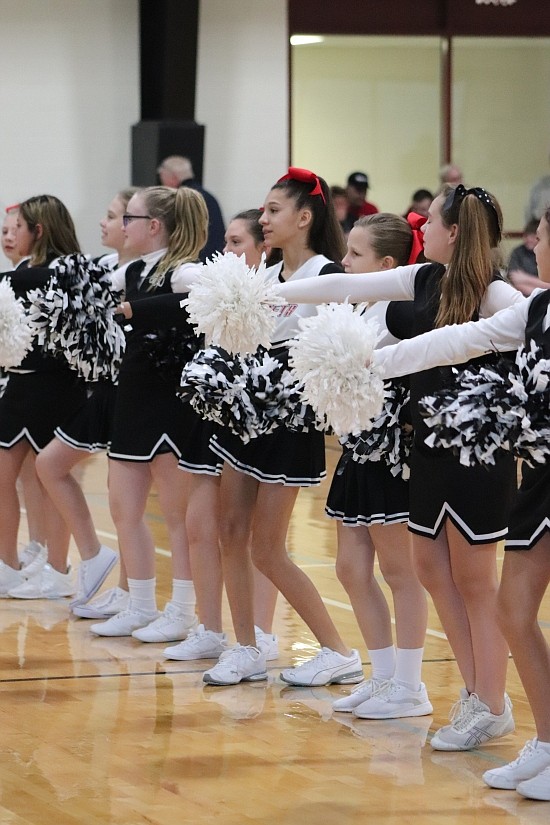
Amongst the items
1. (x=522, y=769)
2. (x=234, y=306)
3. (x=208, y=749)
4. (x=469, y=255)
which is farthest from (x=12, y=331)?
(x=522, y=769)

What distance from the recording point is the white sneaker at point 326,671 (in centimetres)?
455

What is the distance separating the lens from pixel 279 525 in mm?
4422

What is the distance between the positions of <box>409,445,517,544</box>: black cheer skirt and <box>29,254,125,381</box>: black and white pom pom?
5.13ft

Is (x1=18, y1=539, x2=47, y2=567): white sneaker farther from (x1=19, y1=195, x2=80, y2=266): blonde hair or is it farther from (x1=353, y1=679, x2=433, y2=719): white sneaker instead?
(x1=353, y1=679, x2=433, y2=719): white sneaker

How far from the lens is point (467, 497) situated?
147 inches

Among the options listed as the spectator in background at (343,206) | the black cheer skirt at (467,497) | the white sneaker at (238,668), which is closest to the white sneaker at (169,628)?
the white sneaker at (238,668)

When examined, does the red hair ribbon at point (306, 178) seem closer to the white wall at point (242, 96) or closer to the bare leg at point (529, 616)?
the bare leg at point (529, 616)

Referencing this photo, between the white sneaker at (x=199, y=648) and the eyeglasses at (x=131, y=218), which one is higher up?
the eyeglasses at (x=131, y=218)

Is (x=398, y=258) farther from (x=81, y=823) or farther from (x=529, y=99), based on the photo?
(x=529, y=99)

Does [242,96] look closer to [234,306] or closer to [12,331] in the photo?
[12,331]

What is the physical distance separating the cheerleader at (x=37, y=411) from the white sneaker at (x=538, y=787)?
2.80m

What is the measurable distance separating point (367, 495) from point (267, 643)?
0.93m

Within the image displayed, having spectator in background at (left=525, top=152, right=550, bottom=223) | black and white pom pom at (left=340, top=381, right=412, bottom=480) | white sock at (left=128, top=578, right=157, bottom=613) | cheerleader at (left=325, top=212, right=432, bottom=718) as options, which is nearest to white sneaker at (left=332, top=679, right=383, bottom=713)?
cheerleader at (left=325, top=212, right=432, bottom=718)

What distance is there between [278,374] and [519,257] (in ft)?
25.6
